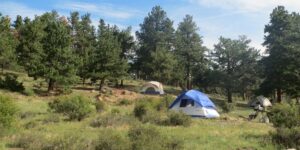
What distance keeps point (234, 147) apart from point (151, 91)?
41.7 meters

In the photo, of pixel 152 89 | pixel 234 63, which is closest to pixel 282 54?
pixel 234 63

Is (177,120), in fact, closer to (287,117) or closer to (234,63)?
(287,117)

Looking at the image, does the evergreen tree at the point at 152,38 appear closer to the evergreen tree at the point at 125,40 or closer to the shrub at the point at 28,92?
the evergreen tree at the point at 125,40

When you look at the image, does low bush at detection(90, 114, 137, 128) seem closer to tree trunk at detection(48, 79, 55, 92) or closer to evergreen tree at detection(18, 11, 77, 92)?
evergreen tree at detection(18, 11, 77, 92)

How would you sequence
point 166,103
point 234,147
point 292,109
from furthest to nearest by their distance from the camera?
1. point 166,103
2. point 292,109
3. point 234,147

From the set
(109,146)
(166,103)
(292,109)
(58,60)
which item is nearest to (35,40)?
(58,60)

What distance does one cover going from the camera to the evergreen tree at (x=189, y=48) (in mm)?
67438

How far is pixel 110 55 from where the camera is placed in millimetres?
52438

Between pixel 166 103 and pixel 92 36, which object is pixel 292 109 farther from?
pixel 92 36

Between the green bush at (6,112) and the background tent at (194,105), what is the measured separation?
13.6m

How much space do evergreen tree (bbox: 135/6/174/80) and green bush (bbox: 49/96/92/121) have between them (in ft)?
129

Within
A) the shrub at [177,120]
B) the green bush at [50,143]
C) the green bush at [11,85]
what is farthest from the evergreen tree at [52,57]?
the green bush at [50,143]

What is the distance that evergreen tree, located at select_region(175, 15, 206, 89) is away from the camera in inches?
2655

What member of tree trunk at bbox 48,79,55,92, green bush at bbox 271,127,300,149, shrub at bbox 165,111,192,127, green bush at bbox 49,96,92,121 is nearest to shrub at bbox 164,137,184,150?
green bush at bbox 271,127,300,149
